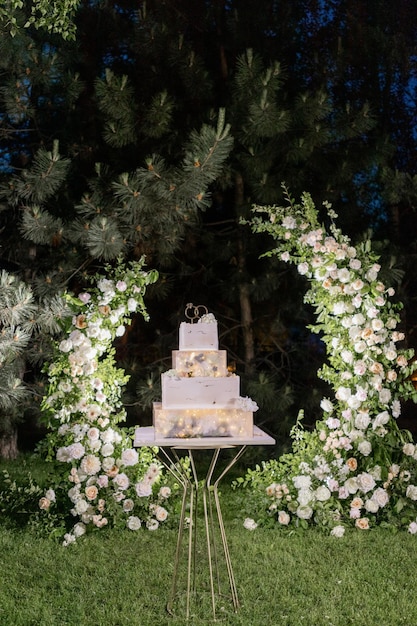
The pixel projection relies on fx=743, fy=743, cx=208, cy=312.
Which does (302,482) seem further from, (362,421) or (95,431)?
(95,431)

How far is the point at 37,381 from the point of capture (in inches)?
266

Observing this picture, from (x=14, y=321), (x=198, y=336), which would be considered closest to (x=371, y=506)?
(x=198, y=336)

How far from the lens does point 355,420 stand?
4.88 meters

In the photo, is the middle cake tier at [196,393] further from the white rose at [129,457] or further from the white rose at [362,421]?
the white rose at [362,421]

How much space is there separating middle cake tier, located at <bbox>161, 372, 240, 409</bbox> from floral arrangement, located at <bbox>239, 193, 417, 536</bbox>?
1.63 metres

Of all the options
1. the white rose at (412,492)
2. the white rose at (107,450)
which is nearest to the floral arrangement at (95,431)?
the white rose at (107,450)

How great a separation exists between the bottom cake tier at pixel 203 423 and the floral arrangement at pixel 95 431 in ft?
4.59

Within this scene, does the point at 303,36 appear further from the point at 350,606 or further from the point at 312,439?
the point at 350,606

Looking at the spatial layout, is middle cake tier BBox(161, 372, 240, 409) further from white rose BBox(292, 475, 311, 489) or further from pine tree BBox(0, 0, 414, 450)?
pine tree BBox(0, 0, 414, 450)

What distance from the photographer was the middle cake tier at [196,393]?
135 inches

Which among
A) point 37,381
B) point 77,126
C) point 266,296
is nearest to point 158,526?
point 37,381

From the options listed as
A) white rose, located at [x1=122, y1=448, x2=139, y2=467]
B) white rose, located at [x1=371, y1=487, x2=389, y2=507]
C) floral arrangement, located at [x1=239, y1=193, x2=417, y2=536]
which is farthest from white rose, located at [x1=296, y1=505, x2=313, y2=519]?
white rose, located at [x1=122, y1=448, x2=139, y2=467]

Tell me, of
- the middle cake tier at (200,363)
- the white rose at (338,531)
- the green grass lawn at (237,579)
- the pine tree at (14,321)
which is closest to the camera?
the green grass lawn at (237,579)

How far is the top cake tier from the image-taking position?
3.74 meters
